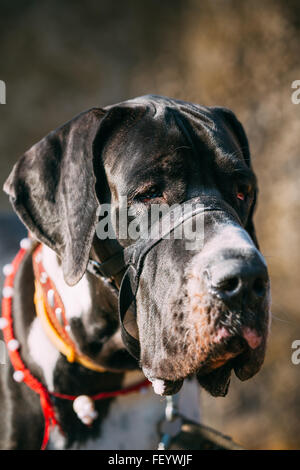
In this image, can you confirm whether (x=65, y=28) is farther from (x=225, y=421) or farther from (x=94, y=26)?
(x=225, y=421)

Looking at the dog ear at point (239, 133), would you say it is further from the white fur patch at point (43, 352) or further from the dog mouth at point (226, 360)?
the white fur patch at point (43, 352)

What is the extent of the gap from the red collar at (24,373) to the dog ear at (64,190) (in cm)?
37

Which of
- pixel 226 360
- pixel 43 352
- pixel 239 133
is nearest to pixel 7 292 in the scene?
pixel 43 352

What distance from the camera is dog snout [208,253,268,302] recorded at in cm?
144

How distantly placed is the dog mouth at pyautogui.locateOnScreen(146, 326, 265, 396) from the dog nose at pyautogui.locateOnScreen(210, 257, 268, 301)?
10 centimetres

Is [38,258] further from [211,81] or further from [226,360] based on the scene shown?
[211,81]

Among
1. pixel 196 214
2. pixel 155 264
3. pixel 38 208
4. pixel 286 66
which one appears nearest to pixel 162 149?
pixel 196 214

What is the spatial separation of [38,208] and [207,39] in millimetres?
3501

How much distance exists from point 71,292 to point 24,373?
15.0 inches

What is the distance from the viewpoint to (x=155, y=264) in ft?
5.56

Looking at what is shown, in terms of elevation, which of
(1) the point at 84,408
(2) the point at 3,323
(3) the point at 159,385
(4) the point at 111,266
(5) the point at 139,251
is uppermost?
(5) the point at 139,251

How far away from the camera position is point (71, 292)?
2105mm

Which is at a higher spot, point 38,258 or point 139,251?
point 139,251

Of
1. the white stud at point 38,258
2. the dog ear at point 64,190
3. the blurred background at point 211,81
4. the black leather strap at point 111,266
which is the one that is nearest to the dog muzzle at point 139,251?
the black leather strap at point 111,266
